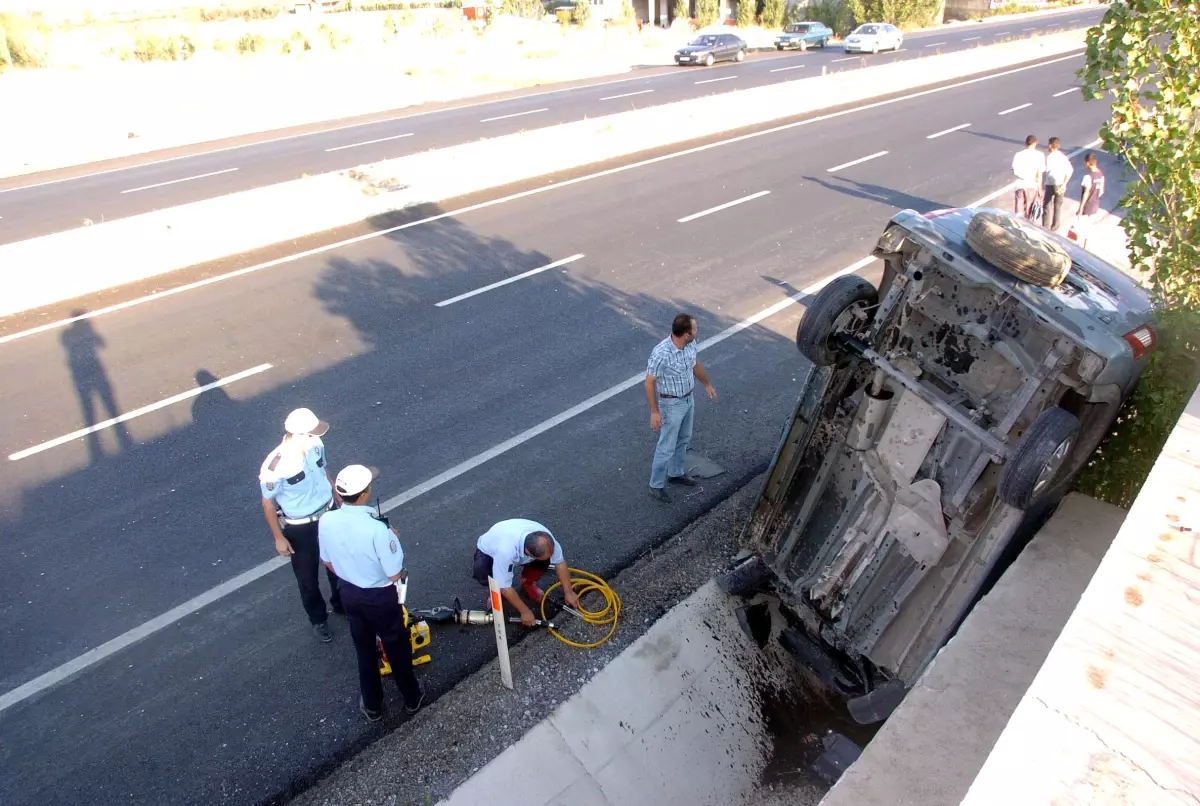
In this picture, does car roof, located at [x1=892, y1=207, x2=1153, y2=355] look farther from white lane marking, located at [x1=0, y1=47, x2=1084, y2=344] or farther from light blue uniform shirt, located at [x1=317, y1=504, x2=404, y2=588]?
white lane marking, located at [x1=0, y1=47, x2=1084, y2=344]

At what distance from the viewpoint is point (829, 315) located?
15.9ft

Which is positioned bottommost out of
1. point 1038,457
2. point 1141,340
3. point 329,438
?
point 329,438

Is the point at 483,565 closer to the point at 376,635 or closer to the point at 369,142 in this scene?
the point at 376,635

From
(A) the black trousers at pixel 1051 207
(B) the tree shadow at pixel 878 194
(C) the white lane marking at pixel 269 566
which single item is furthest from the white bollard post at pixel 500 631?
(B) the tree shadow at pixel 878 194

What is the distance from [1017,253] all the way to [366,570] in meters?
3.90

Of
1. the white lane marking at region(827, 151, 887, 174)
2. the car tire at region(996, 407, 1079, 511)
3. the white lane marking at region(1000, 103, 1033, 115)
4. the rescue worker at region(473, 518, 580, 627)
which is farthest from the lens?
the white lane marking at region(1000, 103, 1033, 115)

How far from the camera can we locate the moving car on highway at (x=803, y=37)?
4044cm

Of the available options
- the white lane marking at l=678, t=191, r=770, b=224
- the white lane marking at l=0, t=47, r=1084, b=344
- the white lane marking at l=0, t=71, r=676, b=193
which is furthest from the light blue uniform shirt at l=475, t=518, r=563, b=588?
the white lane marking at l=0, t=71, r=676, b=193

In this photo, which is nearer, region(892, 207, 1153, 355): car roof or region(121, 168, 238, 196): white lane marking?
region(892, 207, 1153, 355): car roof

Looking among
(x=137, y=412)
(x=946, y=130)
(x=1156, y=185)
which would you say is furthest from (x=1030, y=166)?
(x=137, y=412)

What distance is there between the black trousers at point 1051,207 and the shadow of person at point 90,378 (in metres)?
13.0

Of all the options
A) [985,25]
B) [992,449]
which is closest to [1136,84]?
[992,449]

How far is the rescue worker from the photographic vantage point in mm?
4723

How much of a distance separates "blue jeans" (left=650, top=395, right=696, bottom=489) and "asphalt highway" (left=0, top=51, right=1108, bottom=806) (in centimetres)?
25
